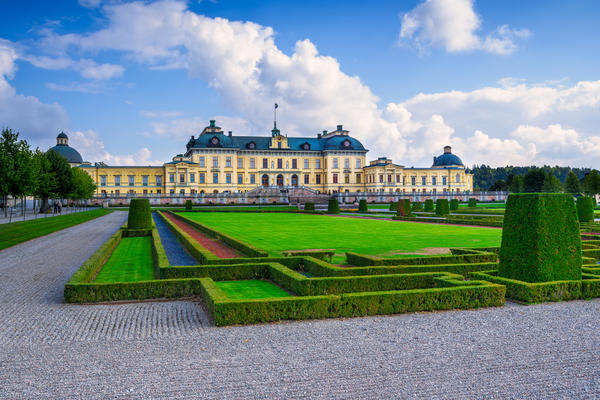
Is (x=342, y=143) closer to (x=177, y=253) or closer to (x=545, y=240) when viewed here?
(x=177, y=253)

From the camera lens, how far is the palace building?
68.2m

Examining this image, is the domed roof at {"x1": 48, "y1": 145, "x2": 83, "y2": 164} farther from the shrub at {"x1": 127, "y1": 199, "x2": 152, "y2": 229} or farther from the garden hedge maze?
the garden hedge maze

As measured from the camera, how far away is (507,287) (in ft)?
23.2

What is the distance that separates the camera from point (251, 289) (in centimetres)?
776

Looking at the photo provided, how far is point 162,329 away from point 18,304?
2973 mm

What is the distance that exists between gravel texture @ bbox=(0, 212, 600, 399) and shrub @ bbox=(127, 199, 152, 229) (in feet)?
35.8

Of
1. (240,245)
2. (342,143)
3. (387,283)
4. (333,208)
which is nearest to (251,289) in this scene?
(387,283)

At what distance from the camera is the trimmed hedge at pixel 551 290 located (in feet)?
22.0

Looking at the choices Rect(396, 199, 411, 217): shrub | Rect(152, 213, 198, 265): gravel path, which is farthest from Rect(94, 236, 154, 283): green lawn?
Rect(396, 199, 411, 217): shrub

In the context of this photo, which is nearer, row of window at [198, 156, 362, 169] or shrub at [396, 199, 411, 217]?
shrub at [396, 199, 411, 217]

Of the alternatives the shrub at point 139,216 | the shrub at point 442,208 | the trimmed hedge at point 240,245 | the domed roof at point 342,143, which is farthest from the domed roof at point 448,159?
the shrub at point 139,216

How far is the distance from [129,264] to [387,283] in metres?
6.26

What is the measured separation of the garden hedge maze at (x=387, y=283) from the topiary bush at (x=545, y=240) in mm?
16

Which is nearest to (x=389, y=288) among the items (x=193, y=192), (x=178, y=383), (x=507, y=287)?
(x=507, y=287)
